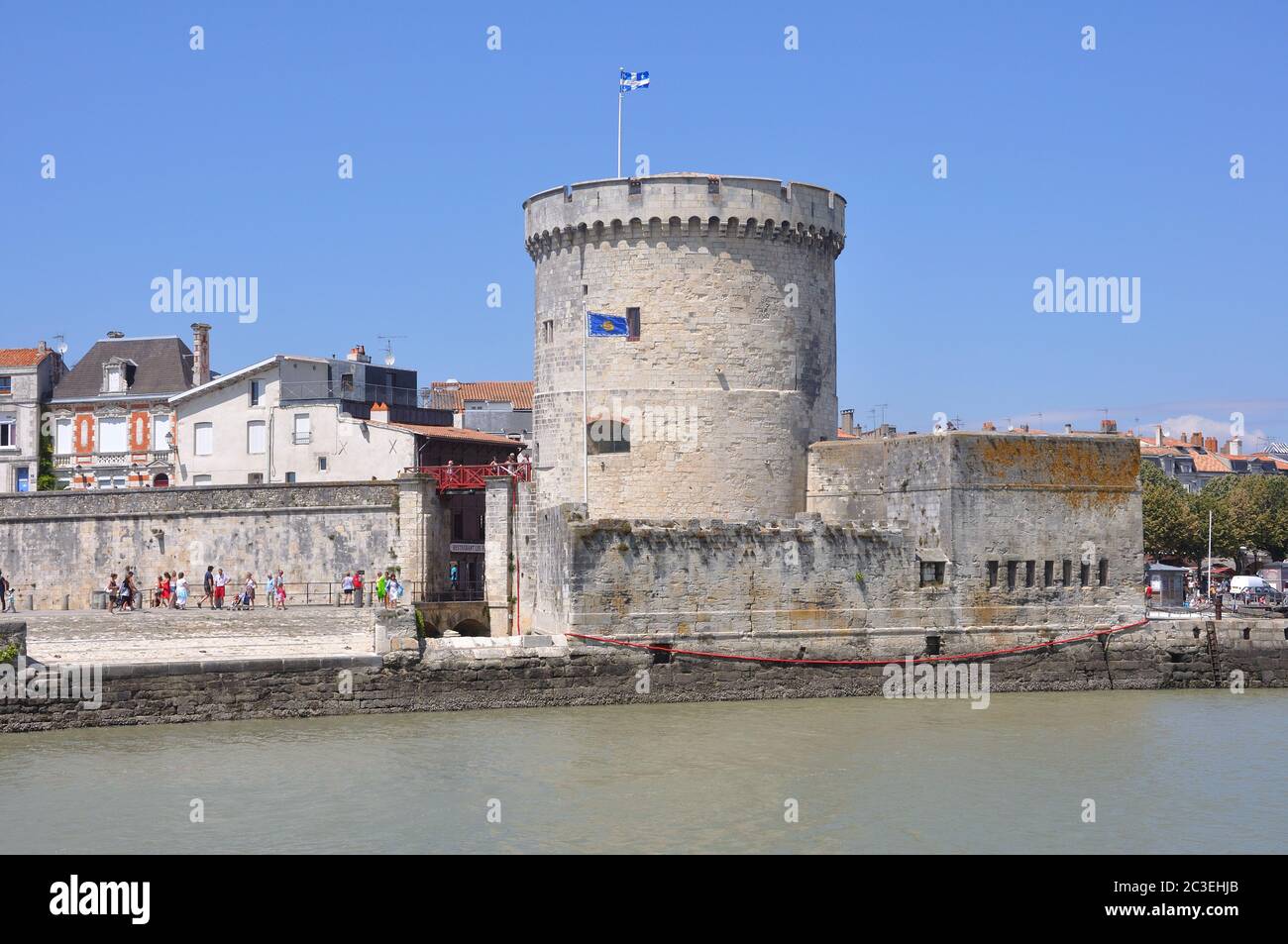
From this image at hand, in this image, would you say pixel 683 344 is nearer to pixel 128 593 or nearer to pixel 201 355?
pixel 128 593

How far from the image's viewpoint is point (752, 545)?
2761cm

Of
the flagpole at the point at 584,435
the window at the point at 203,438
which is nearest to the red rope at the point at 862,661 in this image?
the flagpole at the point at 584,435

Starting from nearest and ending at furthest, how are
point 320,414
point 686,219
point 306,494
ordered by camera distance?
point 686,219 < point 306,494 < point 320,414

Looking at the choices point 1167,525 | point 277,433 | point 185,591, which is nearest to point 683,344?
point 185,591

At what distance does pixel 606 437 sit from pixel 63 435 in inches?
961

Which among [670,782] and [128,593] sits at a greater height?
[128,593]

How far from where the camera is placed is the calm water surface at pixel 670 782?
55.4 ft

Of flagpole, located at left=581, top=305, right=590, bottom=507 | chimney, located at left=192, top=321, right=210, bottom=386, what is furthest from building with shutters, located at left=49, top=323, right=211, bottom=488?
flagpole, located at left=581, top=305, right=590, bottom=507

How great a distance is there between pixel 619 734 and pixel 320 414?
19131 millimetres

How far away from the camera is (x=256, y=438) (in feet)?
135

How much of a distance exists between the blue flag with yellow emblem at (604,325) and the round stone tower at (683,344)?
4 centimetres

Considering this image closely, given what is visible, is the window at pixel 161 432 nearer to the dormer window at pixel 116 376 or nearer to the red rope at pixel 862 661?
the dormer window at pixel 116 376

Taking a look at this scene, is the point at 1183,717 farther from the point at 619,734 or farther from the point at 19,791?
the point at 19,791
